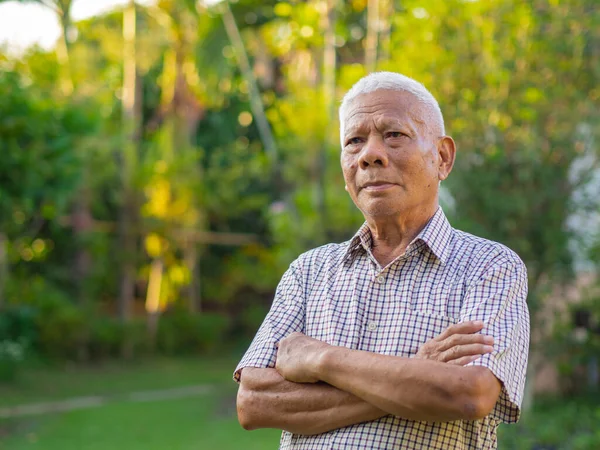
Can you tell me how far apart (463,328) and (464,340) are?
0.04 meters

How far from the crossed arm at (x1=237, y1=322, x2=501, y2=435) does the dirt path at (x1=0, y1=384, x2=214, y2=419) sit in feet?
31.8

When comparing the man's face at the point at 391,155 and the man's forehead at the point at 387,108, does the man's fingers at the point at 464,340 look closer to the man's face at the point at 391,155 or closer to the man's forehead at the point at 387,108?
the man's face at the point at 391,155

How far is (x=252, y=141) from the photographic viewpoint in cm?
2328

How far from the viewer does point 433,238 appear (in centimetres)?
217

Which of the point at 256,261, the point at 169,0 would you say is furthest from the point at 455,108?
the point at 256,261

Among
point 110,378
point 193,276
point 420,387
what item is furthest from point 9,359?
point 420,387

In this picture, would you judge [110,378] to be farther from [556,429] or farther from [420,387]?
[420,387]

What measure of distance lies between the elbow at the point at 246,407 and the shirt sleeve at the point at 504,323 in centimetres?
58

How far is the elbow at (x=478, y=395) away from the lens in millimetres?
1878

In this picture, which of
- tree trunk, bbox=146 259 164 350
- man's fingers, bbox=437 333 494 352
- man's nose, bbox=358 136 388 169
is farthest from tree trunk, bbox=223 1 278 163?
man's fingers, bbox=437 333 494 352

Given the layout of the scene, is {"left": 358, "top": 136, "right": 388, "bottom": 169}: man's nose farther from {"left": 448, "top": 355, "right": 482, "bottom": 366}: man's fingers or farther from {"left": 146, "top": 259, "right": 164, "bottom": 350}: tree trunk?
{"left": 146, "top": 259, "right": 164, "bottom": 350}: tree trunk

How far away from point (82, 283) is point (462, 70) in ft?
38.0

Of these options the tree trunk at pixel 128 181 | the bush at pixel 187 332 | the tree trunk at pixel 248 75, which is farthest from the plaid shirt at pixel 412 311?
the bush at pixel 187 332

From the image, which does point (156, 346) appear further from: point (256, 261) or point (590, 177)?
point (590, 177)
